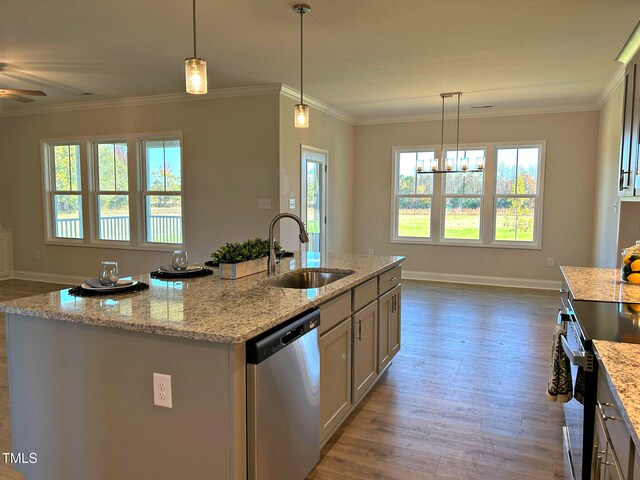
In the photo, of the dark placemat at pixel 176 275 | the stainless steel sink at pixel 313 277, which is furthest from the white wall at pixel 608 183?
the dark placemat at pixel 176 275

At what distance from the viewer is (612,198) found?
5.00 m

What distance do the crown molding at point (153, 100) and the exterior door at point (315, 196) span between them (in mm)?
990

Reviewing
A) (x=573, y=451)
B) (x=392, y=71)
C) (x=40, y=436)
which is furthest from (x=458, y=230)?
(x=40, y=436)

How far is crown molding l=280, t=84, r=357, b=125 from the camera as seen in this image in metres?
5.49

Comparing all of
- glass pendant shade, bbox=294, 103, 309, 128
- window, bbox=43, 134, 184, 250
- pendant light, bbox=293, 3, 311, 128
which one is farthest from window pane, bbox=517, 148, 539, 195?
window, bbox=43, 134, 184, 250

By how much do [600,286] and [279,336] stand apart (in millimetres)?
1929

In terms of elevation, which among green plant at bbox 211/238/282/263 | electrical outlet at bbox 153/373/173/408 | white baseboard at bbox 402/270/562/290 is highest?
green plant at bbox 211/238/282/263

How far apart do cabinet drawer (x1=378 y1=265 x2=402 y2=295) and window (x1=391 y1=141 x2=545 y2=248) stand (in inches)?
128

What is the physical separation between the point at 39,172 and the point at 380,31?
5778 mm

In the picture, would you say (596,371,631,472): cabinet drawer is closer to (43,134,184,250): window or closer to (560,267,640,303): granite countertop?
(560,267,640,303): granite countertop

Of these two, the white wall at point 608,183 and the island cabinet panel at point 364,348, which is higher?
the white wall at point 608,183

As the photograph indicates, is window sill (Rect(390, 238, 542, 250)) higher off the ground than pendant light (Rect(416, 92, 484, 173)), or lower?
lower

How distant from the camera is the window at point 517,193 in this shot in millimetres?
6773

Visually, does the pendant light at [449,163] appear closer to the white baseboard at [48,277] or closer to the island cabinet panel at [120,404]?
the island cabinet panel at [120,404]
